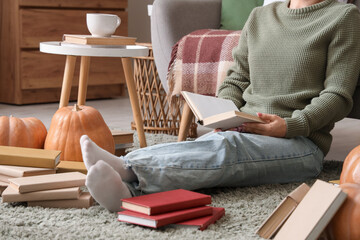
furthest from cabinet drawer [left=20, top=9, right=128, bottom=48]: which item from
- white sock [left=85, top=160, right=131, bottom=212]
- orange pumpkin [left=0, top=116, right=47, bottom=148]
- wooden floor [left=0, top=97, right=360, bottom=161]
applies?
white sock [left=85, top=160, right=131, bottom=212]

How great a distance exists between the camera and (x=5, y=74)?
3336 mm

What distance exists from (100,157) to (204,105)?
341 millimetres

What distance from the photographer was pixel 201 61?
2.04m

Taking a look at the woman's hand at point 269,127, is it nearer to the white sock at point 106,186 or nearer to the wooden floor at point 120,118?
the white sock at point 106,186

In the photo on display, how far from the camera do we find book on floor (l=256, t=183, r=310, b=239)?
3.71 feet

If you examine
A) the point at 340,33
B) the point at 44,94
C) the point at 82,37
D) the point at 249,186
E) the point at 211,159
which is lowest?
the point at 44,94

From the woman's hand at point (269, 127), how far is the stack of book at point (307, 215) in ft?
1.04

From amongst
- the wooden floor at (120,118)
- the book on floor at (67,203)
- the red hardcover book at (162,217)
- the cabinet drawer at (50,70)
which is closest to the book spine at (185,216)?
the red hardcover book at (162,217)

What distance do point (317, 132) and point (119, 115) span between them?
1.61 meters

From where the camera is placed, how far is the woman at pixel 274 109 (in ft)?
4.33

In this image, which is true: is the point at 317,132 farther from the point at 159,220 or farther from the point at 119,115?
the point at 119,115

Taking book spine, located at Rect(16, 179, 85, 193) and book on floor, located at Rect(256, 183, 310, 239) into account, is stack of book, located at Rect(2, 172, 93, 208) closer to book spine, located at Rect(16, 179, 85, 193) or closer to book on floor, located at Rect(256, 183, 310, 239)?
book spine, located at Rect(16, 179, 85, 193)

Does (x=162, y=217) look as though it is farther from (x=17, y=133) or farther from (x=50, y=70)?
(x=50, y=70)

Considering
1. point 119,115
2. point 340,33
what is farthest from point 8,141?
point 119,115
